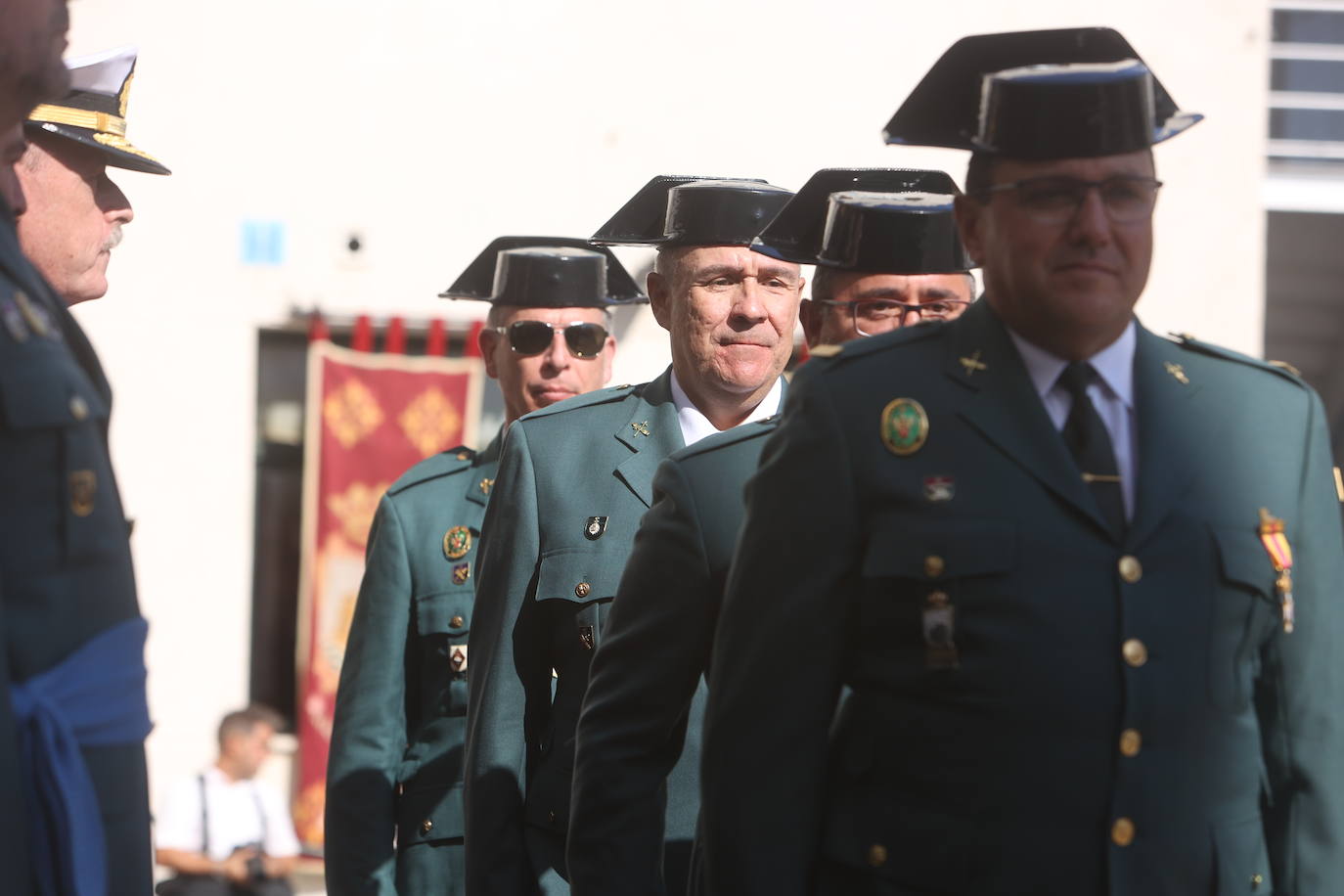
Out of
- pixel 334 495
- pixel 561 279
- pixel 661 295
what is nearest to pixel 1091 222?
pixel 661 295

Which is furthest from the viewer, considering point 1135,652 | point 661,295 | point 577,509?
point 661,295

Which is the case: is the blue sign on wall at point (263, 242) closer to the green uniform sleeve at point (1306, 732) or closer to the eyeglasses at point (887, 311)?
Answer: the eyeglasses at point (887, 311)

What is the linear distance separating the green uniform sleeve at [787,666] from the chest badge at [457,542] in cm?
243

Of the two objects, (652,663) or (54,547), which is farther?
(652,663)

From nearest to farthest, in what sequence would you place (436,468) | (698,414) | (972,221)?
(972,221), (698,414), (436,468)

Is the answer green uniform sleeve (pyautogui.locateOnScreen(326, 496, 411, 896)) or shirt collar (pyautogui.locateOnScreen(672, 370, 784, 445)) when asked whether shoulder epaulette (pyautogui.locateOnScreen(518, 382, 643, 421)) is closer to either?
shirt collar (pyautogui.locateOnScreen(672, 370, 784, 445))

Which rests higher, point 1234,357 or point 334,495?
point 1234,357

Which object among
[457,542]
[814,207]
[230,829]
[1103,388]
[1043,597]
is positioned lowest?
[230,829]

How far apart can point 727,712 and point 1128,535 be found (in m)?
0.57

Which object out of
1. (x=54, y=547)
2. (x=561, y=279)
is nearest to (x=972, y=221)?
(x=54, y=547)

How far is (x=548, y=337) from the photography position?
5.33 m

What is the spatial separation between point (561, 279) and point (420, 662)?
1.19 meters

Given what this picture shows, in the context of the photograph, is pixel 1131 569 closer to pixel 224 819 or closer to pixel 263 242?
pixel 224 819

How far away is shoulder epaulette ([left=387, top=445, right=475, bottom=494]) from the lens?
16.8ft
